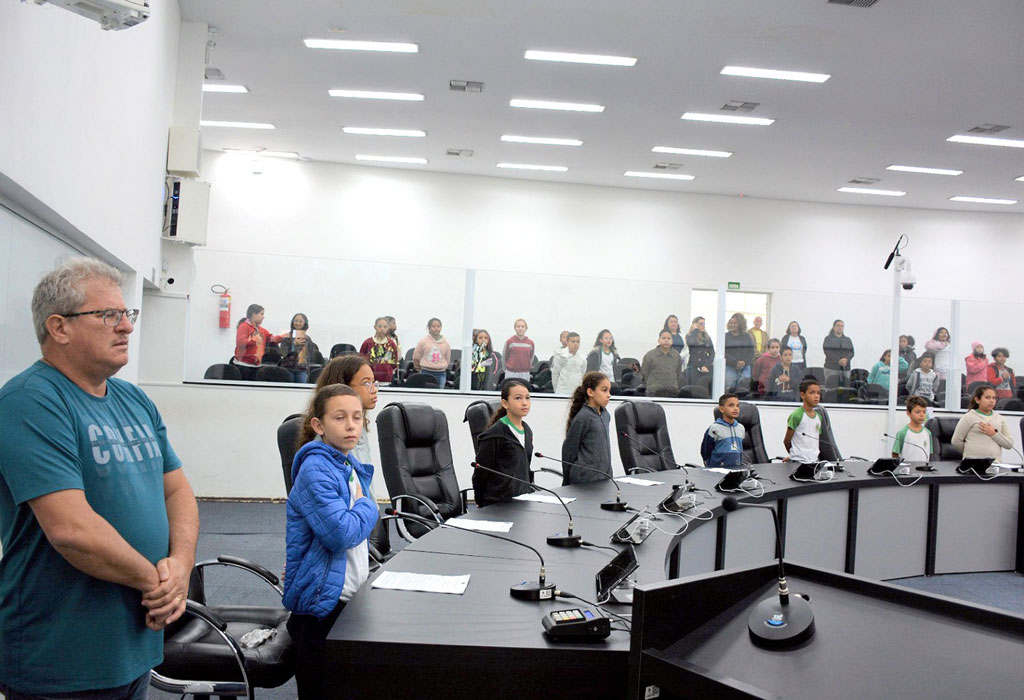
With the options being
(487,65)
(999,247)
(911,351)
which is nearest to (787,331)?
(911,351)

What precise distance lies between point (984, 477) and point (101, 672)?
5.51 meters

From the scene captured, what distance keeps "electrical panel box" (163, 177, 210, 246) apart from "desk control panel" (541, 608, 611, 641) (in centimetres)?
477

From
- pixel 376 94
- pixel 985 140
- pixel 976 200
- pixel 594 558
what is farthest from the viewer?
pixel 976 200

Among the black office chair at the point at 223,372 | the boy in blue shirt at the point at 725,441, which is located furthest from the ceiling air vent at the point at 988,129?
the black office chair at the point at 223,372

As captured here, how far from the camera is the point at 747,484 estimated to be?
4.14m

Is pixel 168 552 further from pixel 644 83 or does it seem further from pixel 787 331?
pixel 787 331

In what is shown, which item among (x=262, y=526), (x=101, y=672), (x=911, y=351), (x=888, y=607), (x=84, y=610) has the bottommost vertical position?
(x=262, y=526)

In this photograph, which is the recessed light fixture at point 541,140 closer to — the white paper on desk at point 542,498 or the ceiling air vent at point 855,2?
the ceiling air vent at point 855,2

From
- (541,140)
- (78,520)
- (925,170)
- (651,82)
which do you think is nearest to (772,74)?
(651,82)

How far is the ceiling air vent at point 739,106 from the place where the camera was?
7.19 meters

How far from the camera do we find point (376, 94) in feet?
24.4

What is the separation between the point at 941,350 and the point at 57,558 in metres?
9.44

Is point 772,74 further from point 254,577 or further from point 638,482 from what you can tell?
point 254,577

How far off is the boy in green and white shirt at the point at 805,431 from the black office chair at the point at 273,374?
4.45m
